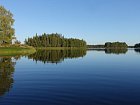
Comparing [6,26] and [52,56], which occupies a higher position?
[6,26]

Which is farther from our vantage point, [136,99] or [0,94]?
[0,94]

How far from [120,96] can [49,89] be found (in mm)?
7975

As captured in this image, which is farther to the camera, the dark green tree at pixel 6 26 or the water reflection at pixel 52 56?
the dark green tree at pixel 6 26

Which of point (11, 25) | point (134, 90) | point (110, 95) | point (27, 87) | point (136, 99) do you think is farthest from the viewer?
point (11, 25)

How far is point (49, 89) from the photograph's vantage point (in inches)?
1080

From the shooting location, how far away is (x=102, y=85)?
30.3 metres

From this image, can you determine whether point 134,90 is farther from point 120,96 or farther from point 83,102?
point 83,102

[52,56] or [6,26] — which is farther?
[6,26]

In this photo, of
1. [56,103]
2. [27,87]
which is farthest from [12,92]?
[56,103]

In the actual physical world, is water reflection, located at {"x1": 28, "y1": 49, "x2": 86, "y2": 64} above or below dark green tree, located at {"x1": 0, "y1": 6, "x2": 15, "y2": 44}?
below

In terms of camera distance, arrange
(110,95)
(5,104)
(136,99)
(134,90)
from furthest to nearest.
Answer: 1. (134,90)
2. (110,95)
3. (136,99)
4. (5,104)

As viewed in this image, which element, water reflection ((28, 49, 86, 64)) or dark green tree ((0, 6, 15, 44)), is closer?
water reflection ((28, 49, 86, 64))

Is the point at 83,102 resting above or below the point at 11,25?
below

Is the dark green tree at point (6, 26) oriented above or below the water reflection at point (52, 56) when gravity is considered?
above
